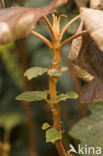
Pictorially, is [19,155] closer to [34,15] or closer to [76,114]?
[76,114]

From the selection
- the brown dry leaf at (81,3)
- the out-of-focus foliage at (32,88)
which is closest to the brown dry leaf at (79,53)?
the brown dry leaf at (81,3)

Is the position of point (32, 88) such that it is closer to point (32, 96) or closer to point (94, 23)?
point (32, 96)

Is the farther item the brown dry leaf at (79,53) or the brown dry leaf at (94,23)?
the brown dry leaf at (79,53)

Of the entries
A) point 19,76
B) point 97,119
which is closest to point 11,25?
point 97,119

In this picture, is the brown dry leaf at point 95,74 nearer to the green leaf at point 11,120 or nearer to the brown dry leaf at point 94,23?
the brown dry leaf at point 94,23

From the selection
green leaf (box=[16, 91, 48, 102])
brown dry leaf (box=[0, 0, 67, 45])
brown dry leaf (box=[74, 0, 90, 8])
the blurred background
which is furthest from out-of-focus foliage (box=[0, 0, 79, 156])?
brown dry leaf (box=[0, 0, 67, 45])
